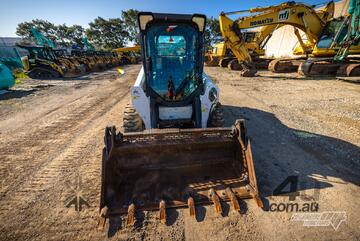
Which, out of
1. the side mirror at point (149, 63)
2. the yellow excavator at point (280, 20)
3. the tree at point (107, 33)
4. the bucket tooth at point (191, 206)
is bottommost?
the bucket tooth at point (191, 206)

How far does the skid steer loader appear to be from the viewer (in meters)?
2.30

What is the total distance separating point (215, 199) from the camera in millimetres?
2238

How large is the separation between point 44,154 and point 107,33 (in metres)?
58.7

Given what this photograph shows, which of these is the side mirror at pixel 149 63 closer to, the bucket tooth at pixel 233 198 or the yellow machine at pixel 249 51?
the bucket tooth at pixel 233 198

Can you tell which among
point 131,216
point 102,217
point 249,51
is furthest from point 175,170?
point 249,51

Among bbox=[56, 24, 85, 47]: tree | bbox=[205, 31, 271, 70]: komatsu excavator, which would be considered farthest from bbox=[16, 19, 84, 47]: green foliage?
bbox=[205, 31, 271, 70]: komatsu excavator

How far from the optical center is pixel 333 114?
5285 mm

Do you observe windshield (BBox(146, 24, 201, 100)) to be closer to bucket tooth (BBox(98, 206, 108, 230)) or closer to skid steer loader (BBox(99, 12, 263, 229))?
skid steer loader (BBox(99, 12, 263, 229))

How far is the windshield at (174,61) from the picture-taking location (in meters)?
3.22

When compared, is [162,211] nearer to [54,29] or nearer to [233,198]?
[233,198]

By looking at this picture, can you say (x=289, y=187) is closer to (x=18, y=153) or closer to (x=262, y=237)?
Result: (x=262, y=237)

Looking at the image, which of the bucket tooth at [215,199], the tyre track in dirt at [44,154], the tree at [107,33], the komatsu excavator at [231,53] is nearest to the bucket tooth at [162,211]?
the bucket tooth at [215,199]

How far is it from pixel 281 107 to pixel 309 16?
8318mm

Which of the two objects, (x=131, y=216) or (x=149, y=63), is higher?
(x=149, y=63)
